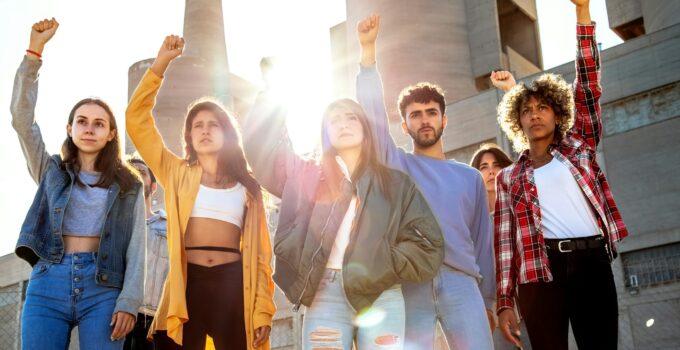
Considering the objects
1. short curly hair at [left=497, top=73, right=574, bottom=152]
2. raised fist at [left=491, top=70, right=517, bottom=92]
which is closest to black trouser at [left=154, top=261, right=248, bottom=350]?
short curly hair at [left=497, top=73, right=574, bottom=152]

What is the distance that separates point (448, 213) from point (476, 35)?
22922 mm

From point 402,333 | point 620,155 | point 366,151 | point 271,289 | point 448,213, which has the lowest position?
point 402,333

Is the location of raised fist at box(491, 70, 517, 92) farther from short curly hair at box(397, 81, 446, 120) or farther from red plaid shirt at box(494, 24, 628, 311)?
red plaid shirt at box(494, 24, 628, 311)

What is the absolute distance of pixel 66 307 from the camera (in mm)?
3334

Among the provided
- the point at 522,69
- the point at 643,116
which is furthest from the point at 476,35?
the point at 643,116

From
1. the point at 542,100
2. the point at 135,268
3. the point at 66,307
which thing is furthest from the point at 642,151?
the point at 66,307

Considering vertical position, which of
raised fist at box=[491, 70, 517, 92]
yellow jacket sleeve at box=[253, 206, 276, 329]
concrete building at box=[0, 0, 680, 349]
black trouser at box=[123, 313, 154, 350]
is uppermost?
concrete building at box=[0, 0, 680, 349]

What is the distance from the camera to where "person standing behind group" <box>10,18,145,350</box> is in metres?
3.35

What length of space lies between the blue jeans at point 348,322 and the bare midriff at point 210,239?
77 centimetres

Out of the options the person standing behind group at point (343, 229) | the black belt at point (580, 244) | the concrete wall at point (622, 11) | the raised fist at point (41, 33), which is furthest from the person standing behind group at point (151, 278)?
the concrete wall at point (622, 11)

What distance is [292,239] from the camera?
3.53 metres

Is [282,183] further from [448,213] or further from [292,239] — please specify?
[448,213]

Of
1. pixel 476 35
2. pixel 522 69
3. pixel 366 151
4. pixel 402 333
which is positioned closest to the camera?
pixel 402 333

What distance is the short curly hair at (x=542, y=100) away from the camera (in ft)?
14.1
